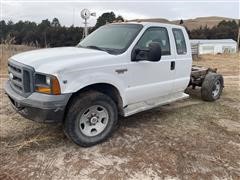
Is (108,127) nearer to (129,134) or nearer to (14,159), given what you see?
(129,134)

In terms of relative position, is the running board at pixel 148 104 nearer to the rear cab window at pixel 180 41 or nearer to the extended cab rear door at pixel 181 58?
the extended cab rear door at pixel 181 58

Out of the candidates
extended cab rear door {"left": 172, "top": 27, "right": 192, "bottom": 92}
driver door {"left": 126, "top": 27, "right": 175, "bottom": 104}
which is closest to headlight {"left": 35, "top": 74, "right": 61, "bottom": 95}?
driver door {"left": 126, "top": 27, "right": 175, "bottom": 104}

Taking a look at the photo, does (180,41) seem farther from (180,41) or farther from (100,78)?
→ (100,78)

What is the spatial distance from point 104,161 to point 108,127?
2.32 ft

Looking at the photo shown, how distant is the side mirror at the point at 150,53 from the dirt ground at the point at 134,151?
133 cm

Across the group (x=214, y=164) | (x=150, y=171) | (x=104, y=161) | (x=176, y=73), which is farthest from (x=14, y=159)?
(x=176, y=73)

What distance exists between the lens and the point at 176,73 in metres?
5.33

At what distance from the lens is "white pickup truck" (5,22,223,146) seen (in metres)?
3.55

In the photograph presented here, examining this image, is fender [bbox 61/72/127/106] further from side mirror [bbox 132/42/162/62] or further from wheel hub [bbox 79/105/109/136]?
side mirror [bbox 132/42/162/62]

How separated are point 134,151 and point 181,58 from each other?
7.92ft

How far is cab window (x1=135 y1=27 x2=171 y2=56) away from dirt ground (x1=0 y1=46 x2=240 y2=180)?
150cm

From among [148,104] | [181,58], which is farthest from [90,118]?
[181,58]

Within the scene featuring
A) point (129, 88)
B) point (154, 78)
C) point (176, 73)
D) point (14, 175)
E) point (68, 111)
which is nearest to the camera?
point (14, 175)

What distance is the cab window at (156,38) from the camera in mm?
4617
